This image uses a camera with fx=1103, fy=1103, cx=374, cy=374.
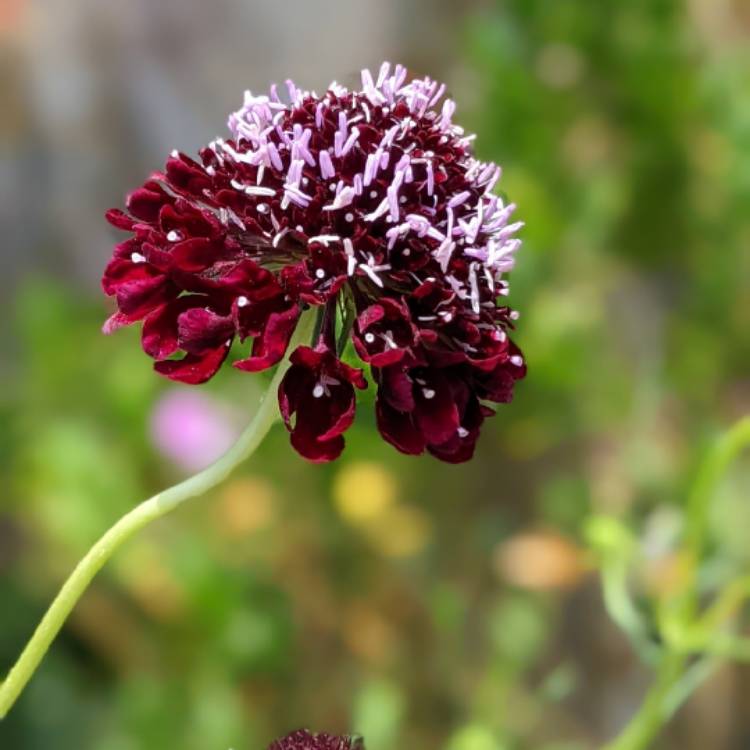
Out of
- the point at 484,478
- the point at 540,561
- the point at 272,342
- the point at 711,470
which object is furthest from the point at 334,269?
the point at 484,478

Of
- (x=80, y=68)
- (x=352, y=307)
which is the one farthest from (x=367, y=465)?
(x=80, y=68)

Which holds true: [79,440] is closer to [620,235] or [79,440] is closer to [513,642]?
[513,642]

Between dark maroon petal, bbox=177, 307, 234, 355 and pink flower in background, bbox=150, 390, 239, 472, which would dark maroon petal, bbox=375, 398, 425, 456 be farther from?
pink flower in background, bbox=150, 390, 239, 472

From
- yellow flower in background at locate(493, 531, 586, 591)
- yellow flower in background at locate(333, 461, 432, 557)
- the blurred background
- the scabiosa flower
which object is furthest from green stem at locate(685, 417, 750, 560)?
yellow flower in background at locate(333, 461, 432, 557)

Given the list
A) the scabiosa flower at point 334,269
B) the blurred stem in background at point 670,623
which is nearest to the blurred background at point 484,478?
the blurred stem in background at point 670,623

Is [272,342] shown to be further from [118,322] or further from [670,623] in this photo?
[670,623]
